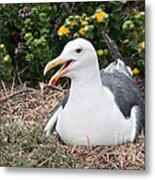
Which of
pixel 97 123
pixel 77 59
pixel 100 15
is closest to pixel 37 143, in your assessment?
pixel 97 123

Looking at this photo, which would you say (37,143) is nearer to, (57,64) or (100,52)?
(57,64)

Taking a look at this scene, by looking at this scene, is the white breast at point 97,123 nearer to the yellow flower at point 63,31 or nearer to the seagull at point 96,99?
the seagull at point 96,99

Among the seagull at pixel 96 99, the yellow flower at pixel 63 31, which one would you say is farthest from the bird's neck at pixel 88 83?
the yellow flower at pixel 63 31

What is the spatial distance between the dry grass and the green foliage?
7cm

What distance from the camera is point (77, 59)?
2.12 meters

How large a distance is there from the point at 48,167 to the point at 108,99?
344 millimetres

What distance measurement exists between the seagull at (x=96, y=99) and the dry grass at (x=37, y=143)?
0.13 feet

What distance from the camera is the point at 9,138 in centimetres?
221

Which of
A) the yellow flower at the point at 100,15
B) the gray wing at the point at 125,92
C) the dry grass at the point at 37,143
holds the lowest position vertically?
the dry grass at the point at 37,143

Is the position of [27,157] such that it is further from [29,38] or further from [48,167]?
[29,38]

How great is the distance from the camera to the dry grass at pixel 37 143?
2121mm

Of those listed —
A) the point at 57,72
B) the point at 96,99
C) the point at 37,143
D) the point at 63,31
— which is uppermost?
the point at 63,31

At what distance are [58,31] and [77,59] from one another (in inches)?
5.6

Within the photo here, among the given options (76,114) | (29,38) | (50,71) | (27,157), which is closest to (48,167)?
(27,157)
